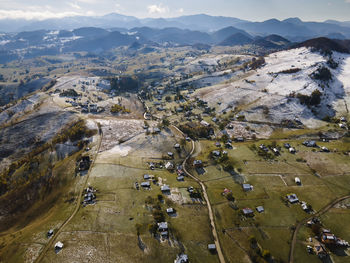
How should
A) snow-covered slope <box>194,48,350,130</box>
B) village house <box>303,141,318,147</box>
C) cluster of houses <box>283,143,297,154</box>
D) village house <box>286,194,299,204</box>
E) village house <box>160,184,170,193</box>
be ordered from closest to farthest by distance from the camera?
village house <box>286,194,299,204</box>, village house <box>160,184,170,193</box>, cluster of houses <box>283,143,297,154</box>, village house <box>303,141,318,147</box>, snow-covered slope <box>194,48,350,130</box>

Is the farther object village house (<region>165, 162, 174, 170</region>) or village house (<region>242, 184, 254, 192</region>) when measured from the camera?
village house (<region>165, 162, 174, 170</region>)

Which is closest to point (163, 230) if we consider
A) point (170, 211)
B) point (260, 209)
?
point (170, 211)

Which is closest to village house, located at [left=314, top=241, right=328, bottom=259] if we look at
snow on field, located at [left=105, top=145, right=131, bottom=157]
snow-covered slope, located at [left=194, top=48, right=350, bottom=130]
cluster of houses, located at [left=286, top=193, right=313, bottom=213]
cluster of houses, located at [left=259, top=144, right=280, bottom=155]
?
cluster of houses, located at [left=286, top=193, right=313, bottom=213]

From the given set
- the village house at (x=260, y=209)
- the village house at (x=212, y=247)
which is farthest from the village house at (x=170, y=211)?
the village house at (x=260, y=209)

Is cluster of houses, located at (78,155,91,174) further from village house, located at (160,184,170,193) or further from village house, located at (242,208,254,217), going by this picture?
village house, located at (242,208,254,217)

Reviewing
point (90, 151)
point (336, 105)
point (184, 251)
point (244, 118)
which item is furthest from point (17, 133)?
point (336, 105)

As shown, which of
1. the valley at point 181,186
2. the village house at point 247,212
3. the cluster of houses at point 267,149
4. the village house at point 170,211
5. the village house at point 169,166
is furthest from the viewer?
the cluster of houses at point 267,149

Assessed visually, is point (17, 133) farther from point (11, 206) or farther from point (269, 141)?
point (269, 141)

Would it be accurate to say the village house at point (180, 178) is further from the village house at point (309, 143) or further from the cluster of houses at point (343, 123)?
the cluster of houses at point (343, 123)
